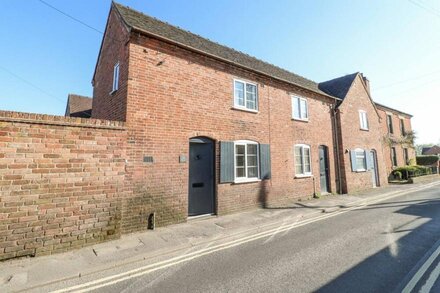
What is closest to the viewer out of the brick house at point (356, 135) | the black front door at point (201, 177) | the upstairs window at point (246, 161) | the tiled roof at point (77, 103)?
the black front door at point (201, 177)

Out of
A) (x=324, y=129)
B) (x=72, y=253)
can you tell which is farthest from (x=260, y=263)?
(x=324, y=129)

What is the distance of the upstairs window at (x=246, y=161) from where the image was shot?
9.78 m

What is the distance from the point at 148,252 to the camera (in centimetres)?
525

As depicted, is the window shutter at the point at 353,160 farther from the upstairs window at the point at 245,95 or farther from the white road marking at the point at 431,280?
the white road marking at the point at 431,280

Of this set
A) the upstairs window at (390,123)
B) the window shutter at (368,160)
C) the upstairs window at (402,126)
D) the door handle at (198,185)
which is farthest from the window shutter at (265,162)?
the upstairs window at (402,126)

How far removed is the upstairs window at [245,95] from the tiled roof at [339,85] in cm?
875

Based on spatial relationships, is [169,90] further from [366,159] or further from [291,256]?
[366,159]

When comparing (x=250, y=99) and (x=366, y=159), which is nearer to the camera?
(x=250, y=99)

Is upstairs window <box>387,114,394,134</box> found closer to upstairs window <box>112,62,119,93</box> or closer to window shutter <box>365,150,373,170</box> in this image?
window shutter <box>365,150,373,170</box>

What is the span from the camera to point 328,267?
4.43 m

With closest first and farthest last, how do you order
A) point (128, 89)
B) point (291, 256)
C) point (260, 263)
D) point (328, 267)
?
point (328, 267), point (260, 263), point (291, 256), point (128, 89)

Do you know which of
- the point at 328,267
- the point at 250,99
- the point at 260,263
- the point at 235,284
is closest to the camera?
the point at 235,284

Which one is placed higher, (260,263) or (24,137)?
(24,137)

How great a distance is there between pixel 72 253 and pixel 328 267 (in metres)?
5.54
